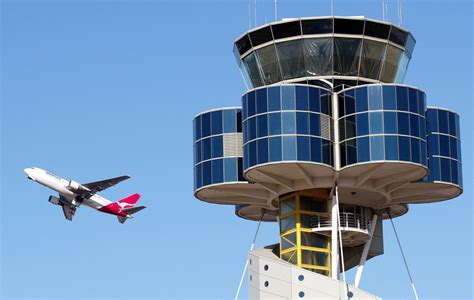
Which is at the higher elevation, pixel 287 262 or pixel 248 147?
pixel 248 147

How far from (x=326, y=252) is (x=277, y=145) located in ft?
31.4

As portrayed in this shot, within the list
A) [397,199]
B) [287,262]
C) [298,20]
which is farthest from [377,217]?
[298,20]

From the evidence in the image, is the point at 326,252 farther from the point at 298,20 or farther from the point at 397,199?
the point at 298,20

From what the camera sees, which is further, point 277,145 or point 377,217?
point 377,217

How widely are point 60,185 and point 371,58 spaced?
38.5 m

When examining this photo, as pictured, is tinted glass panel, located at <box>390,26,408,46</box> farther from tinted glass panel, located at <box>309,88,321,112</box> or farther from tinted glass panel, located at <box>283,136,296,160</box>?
tinted glass panel, located at <box>283,136,296,160</box>

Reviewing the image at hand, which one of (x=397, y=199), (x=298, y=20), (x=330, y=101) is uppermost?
(x=298, y=20)

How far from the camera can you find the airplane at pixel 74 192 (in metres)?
110

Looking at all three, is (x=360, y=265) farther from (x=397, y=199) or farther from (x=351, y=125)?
(x=351, y=125)

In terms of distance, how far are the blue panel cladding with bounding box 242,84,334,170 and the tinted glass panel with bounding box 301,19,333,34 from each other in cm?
546

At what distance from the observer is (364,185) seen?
80.4 meters

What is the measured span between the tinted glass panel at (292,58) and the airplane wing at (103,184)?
30.7m

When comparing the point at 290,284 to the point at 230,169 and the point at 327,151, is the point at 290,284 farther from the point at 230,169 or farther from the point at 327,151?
the point at 327,151

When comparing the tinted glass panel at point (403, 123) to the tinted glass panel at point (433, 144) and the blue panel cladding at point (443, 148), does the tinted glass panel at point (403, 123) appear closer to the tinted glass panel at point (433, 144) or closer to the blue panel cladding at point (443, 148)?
the blue panel cladding at point (443, 148)
